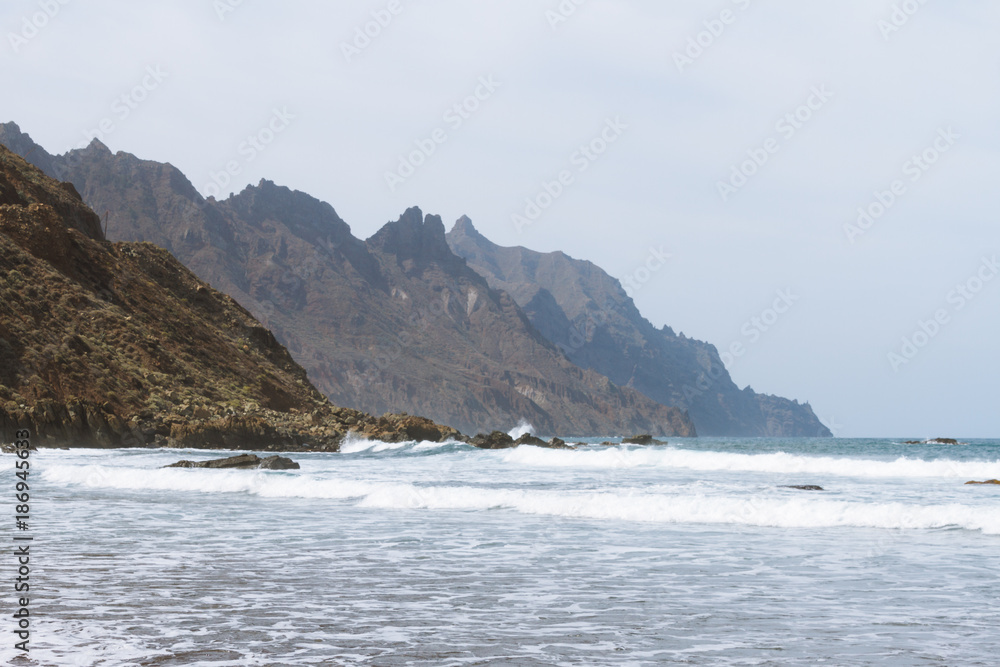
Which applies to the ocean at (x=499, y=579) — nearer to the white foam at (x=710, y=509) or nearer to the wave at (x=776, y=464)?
the white foam at (x=710, y=509)

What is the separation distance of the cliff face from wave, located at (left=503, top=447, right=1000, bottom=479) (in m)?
20.8

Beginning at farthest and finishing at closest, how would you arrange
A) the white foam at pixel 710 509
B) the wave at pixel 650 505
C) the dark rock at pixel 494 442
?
1. the dark rock at pixel 494 442
2. the wave at pixel 650 505
3. the white foam at pixel 710 509

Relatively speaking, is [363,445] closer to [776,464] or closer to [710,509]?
[776,464]

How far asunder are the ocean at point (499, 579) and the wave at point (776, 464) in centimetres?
1933

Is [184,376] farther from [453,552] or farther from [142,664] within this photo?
[142,664]

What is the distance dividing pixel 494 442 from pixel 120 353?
2991 centimetres

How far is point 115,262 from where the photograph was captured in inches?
2933

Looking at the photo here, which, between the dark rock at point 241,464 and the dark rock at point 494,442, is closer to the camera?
the dark rock at point 241,464

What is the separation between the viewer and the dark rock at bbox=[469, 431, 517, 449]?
70062mm

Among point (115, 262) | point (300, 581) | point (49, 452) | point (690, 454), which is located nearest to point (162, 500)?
point (300, 581)

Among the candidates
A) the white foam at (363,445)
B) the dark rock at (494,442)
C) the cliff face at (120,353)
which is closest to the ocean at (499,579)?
the cliff face at (120,353)

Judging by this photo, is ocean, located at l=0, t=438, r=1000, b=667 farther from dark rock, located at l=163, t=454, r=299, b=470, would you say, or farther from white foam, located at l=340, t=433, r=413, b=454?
white foam, located at l=340, t=433, r=413, b=454

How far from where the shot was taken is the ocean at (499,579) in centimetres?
814

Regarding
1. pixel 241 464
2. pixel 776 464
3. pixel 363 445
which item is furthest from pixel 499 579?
pixel 363 445
